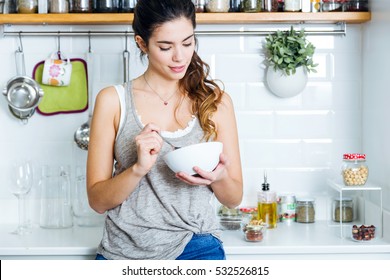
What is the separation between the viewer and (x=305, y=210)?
279 cm

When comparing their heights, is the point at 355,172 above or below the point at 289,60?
below

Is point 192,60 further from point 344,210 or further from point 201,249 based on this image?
point 344,210

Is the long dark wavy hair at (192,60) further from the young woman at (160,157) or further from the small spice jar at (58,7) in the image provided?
the small spice jar at (58,7)

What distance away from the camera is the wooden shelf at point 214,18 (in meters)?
2.66

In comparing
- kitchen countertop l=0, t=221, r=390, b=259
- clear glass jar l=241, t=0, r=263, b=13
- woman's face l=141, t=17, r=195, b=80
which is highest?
clear glass jar l=241, t=0, r=263, b=13

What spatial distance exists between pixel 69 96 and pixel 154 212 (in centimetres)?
99

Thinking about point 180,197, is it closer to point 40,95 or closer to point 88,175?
point 88,175

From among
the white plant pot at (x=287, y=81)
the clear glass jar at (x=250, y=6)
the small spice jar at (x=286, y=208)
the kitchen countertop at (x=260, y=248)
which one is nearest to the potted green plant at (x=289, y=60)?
the white plant pot at (x=287, y=81)

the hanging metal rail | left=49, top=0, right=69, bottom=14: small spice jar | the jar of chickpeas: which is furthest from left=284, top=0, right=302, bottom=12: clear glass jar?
left=49, top=0, right=69, bottom=14: small spice jar

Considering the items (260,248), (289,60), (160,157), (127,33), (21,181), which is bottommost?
(260,248)

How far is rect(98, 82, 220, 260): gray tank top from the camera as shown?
200 cm

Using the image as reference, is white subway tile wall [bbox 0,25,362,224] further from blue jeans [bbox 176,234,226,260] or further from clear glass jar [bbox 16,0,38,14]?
blue jeans [bbox 176,234,226,260]

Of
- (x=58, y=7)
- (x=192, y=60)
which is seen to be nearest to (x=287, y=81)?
(x=192, y=60)

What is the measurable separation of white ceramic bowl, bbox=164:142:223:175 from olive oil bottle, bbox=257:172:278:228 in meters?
0.83
